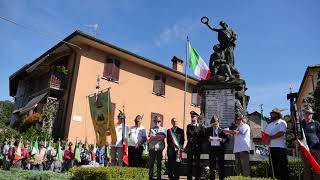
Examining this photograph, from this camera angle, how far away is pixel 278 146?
28.1ft

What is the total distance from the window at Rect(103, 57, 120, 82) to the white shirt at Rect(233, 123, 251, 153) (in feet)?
60.4

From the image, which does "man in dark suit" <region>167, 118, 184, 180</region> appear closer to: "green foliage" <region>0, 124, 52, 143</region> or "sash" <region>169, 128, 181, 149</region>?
"sash" <region>169, 128, 181, 149</region>

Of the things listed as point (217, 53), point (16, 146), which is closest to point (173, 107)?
point (16, 146)

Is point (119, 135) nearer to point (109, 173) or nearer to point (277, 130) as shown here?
point (109, 173)

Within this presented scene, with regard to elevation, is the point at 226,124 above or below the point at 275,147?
above

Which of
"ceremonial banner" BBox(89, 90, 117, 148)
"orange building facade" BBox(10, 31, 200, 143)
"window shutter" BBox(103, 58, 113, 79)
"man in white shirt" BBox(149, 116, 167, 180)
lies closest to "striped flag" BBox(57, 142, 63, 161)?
"orange building facade" BBox(10, 31, 200, 143)

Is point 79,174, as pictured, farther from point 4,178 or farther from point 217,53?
point 217,53

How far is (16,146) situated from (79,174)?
10.3 meters

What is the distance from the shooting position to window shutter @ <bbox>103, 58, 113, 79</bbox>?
87.5ft

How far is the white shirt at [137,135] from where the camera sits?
1066 centimetres

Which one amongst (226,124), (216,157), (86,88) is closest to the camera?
(216,157)

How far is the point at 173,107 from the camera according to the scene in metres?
32.1

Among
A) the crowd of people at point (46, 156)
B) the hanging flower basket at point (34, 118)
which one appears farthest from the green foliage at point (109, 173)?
the hanging flower basket at point (34, 118)

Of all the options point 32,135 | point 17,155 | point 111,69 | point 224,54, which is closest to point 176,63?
point 111,69
